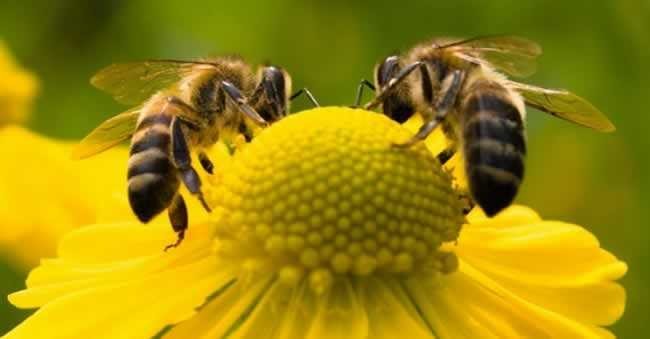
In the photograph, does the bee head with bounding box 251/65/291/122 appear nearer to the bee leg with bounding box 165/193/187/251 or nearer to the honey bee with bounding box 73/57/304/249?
the honey bee with bounding box 73/57/304/249

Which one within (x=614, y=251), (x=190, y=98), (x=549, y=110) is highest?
(x=190, y=98)

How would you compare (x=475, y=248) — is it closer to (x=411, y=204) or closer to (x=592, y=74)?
(x=411, y=204)

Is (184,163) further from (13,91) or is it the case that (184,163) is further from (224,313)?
(13,91)

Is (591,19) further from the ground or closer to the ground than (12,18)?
closer to the ground

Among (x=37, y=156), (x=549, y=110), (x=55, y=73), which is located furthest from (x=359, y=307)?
(x=55, y=73)

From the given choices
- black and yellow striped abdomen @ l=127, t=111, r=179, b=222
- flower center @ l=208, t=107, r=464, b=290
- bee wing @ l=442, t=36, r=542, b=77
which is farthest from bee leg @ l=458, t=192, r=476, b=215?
black and yellow striped abdomen @ l=127, t=111, r=179, b=222

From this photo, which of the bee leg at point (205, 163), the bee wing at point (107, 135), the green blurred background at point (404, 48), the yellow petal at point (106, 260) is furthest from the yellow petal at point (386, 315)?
the green blurred background at point (404, 48)

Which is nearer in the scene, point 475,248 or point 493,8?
point 475,248

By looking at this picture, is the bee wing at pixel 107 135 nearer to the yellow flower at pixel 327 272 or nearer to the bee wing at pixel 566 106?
the yellow flower at pixel 327 272
